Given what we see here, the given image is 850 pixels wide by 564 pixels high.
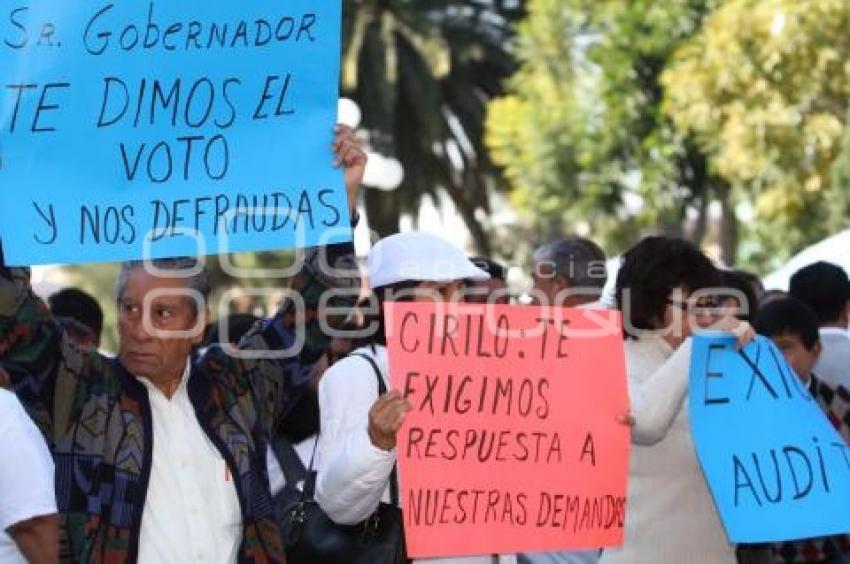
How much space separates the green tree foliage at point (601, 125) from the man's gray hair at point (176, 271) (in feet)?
57.6

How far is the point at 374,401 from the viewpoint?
437cm

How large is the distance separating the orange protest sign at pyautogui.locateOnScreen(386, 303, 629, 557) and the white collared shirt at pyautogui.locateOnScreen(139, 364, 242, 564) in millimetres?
442

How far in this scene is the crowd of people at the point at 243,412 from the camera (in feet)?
13.2

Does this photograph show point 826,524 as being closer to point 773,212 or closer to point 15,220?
point 15,220

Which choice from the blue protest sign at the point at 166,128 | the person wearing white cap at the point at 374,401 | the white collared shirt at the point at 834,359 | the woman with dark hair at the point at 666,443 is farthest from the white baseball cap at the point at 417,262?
the white collared shirt at the point at 834,359

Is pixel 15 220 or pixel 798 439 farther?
pixel 798 439

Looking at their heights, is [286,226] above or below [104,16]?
below

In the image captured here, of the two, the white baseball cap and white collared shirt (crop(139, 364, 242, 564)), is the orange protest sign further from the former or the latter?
white collared shirt (crop(139, 364, 242, 564))

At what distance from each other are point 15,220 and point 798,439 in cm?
219

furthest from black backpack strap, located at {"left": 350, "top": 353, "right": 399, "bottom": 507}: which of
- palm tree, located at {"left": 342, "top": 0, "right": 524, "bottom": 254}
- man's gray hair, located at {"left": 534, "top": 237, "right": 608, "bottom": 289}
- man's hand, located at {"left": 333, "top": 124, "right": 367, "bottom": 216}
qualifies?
palm tree, located at {"left": 342, "top": 0, "right": 524, "bottom": 254}

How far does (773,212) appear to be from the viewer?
61.2 ft

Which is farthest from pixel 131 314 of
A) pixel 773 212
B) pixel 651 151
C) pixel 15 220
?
pixel 651 151

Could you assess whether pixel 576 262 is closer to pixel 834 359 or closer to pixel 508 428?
pixel 834 359

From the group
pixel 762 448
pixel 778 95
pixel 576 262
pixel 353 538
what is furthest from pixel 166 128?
pixel 778 95
